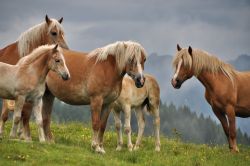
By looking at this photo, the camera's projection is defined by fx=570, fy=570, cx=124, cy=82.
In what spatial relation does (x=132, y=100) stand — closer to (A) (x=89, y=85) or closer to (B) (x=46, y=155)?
(A) (x=89, y=85)

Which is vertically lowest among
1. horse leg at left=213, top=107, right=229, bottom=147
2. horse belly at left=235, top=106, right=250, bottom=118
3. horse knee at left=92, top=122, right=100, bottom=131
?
horse knee at left=92, top=122, right=100, bottom=131

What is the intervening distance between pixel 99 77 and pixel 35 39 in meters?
2.72

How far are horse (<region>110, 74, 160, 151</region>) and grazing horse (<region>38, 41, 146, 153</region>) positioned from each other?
1122mm

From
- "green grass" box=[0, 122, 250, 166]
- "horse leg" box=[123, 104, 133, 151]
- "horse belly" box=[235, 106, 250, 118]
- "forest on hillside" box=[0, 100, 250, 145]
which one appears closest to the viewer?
"green grass" box=[0, 122, 250, 166]

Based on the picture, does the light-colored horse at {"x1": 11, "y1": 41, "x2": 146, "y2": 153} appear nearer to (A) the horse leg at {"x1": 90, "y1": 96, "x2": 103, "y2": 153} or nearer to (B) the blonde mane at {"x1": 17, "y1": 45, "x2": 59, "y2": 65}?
(A) the horse leg at {"x1": 90, "y1": 96, "x2": 103, "y2": 153}

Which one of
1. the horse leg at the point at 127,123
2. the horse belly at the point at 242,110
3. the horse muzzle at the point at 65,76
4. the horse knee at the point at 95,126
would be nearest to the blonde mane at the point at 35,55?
the horse muzzle at the point at 65,76

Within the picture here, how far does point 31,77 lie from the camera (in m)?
14.8

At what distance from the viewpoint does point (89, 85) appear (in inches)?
616

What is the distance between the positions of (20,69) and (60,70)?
1.05m

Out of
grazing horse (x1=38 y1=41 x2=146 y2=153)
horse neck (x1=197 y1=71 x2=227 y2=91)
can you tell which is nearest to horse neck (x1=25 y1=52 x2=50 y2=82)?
grazing horse (x1=38 y1=41 x2=146 y2=153)

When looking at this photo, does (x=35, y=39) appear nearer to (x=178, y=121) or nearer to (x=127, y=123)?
(x=127, y=123)

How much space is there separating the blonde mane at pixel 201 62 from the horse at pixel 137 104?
116 cm

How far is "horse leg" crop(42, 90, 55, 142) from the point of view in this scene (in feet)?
54.7

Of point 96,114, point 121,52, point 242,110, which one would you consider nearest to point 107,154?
point 96,114
